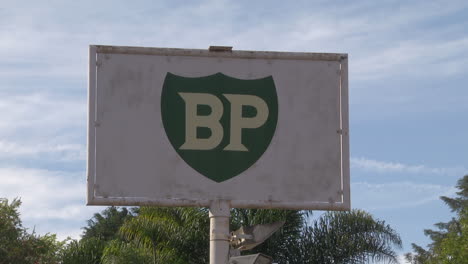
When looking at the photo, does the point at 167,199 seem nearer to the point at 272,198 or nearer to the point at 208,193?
the point at 208,193

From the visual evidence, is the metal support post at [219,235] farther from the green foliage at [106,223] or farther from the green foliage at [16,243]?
the green foliage at [106,223]

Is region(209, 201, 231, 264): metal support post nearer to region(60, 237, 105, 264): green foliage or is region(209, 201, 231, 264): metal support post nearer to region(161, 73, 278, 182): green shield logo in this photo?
region(161, 73, 278, 182): green shield logo

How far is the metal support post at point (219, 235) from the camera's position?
7.20 meters

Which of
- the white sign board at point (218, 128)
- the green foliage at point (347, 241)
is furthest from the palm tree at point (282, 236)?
the white sign board at point (218, 128)

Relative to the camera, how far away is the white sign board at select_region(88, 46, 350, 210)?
7.41 m

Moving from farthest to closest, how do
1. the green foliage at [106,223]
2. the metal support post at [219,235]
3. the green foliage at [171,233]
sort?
the green foliage at [106,223], the green foliage at [171,233], the metal support post at [219,235]

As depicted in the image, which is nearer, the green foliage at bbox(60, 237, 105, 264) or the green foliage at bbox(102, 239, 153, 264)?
the green foliage at bbox(102, 239, 153, 264)

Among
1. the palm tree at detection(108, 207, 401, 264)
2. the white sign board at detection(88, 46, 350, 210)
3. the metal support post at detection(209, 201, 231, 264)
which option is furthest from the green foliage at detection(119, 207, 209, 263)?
the metal support post at detection(209, 201, 231, 264)

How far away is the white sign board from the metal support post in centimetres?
12

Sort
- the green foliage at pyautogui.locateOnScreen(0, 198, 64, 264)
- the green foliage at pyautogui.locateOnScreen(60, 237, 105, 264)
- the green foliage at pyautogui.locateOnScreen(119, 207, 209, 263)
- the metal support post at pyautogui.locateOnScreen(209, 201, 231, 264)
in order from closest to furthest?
the metal support post at pyautogui.locateOnScreen(209, 201, 231, 264), the green foliage at pyautogui.locateOnScreen(0, 198, 64, 264), the green foliage at pyautogui.locateOnScreen(119, 207, 209, 263), the green foliage at pyautogui.locateOnScreen(60, 237, 105, 264)

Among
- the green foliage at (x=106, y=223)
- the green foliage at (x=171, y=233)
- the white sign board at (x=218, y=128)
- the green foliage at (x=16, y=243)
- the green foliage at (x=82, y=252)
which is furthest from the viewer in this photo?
the green foliage at (x=106, y=223)

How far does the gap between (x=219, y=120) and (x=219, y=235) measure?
100 centimetres

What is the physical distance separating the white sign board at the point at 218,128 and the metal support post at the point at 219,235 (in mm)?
115

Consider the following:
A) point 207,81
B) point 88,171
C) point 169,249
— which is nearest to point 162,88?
point 207,81
